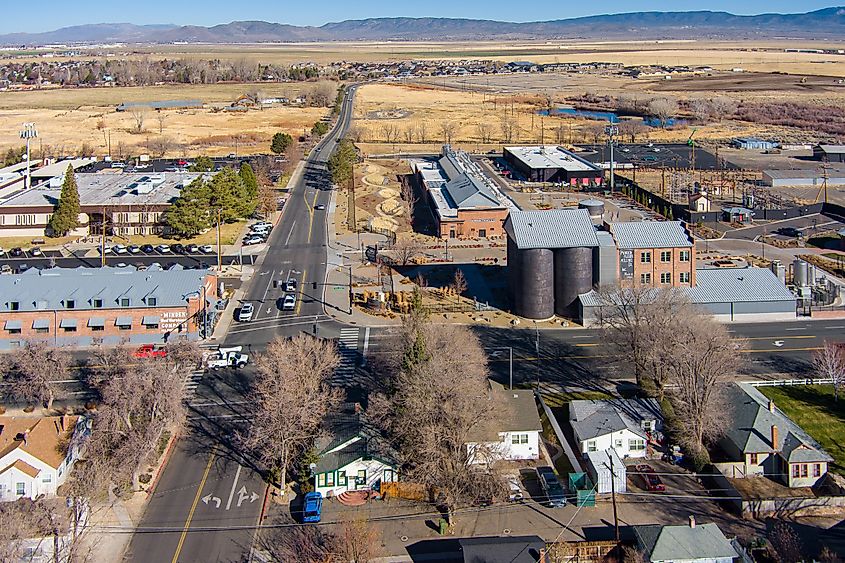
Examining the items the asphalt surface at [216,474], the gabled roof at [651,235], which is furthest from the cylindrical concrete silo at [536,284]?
the asphalt surface at [216,474]

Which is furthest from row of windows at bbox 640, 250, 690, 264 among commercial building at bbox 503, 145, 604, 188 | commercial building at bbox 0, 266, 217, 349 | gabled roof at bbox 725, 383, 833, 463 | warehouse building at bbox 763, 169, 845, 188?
warehouse building at bbox 763, 169, 845, 188

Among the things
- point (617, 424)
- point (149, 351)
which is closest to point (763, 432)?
point (617, 424)

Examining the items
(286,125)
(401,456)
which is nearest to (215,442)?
(401,456)

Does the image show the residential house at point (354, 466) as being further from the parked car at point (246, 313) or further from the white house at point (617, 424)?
the parked car at point (246, 313)

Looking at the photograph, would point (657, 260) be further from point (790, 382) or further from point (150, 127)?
point (150, 127)

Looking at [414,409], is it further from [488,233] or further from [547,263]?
[488,233]

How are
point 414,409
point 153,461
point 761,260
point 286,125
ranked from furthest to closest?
1. point 286,125
2. point 761,260
3. point 153,461
4. point 414,409
